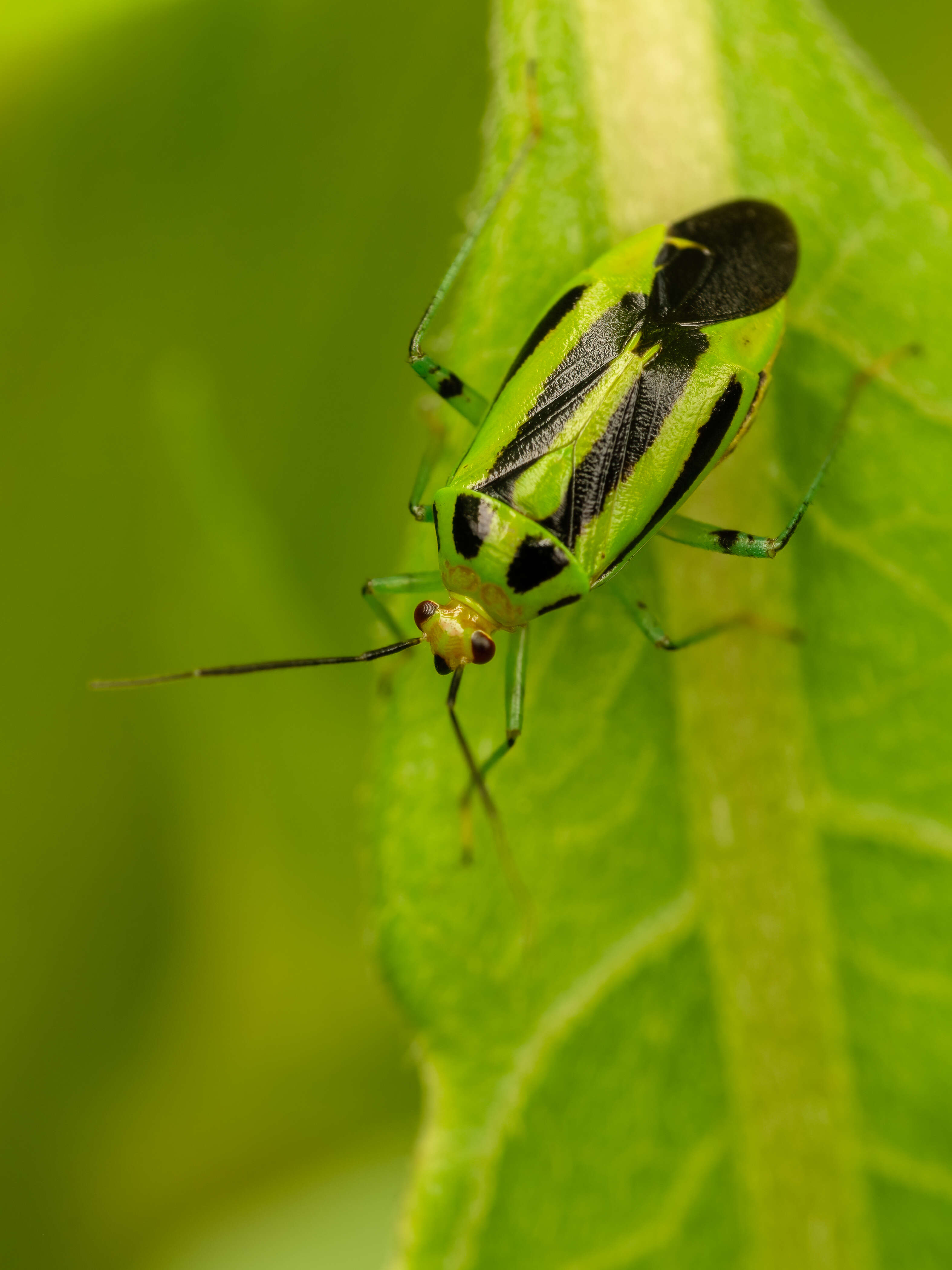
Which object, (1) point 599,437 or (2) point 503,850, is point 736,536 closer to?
(1) point 599,437

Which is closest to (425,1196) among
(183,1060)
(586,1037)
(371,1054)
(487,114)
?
(586,1037)

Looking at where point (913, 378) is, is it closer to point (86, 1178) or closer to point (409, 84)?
point (409, 84)

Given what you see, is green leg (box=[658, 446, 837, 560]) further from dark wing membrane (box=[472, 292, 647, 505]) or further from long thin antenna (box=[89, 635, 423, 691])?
long thin antenna (box=[89, 635, 423, 691])

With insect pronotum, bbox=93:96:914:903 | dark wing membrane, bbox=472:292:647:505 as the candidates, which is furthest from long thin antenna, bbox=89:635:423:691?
dark wing membrane, bbox=472:292:647:505

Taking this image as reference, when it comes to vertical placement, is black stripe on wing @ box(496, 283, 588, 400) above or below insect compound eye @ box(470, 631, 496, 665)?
above

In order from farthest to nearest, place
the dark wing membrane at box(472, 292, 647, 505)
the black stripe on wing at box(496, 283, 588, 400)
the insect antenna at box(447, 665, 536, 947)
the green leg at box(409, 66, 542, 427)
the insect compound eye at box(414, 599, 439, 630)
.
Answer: the insect compound eye at box(414, 599, 439, 630), the dark wing membrane at box(472, 292, 647, 505), the black stripe on wing at box(496, 283, 588, 400), the insect antenna at box(447, 665, 536, 947), the green leg at box(409, 66, 542, 427)

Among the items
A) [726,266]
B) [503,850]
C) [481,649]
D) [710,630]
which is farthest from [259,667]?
[726,266]
